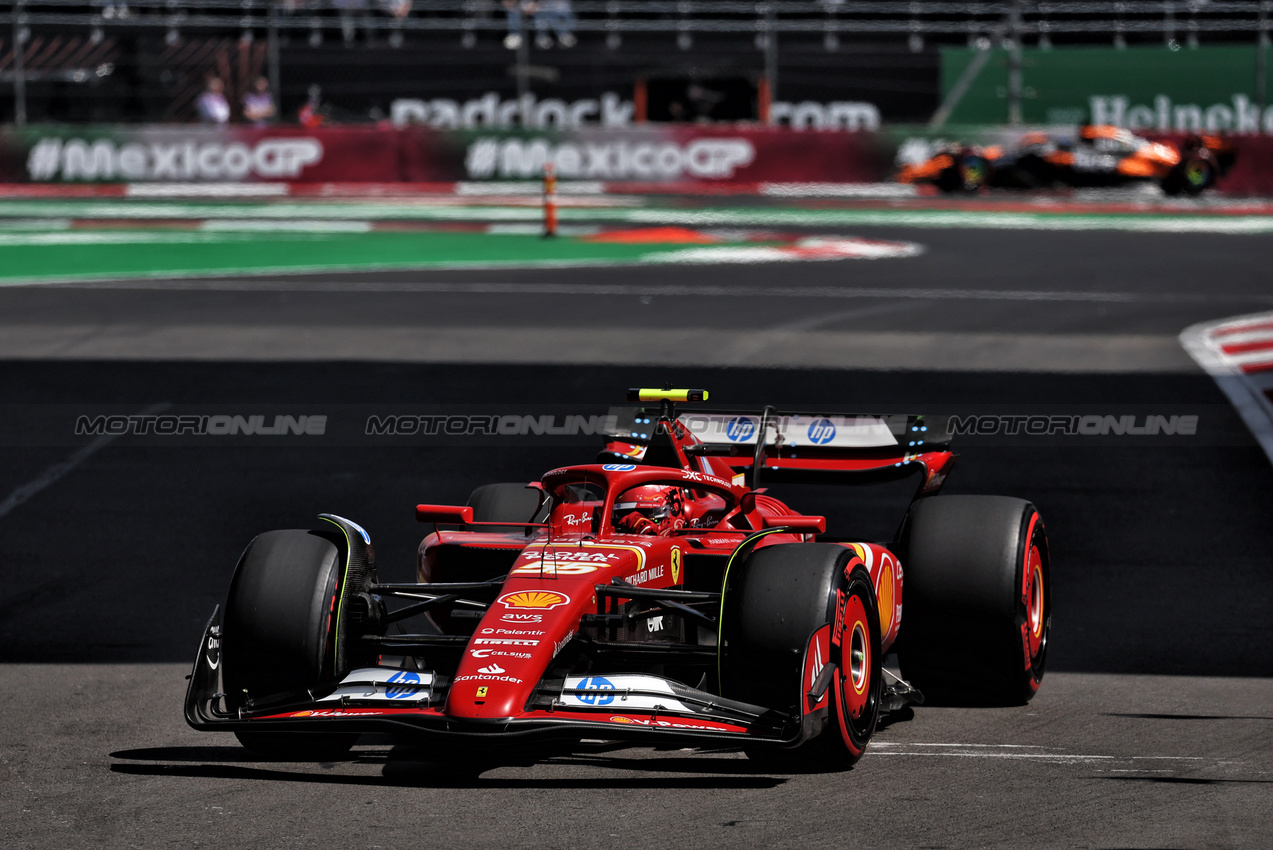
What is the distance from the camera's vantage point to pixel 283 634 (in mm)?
6121

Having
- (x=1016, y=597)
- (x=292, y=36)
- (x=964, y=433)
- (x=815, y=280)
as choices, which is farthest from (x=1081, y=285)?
(x=292, y=36)

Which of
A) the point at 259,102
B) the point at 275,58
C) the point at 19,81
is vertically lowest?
the point at 259,102

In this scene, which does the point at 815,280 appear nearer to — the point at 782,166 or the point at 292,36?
the point at 782,166

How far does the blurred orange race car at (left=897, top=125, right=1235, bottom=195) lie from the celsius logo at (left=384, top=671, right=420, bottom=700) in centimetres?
2881

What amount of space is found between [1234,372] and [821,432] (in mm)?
8396

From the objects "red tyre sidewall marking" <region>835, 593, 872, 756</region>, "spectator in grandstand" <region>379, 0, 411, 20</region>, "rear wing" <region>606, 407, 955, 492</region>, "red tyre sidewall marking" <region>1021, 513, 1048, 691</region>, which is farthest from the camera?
"spectator in grandstand" <region>379, 0, 411, 20</region>

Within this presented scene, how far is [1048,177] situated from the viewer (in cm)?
3334

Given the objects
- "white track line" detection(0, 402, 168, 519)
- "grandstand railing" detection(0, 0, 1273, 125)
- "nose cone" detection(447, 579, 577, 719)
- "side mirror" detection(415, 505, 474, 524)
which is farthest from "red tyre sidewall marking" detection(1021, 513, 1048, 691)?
"grandstand railing" detection(0, 0, 1273, 125)

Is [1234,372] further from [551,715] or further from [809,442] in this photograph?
[551,715]

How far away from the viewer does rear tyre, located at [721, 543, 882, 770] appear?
19.2 ft

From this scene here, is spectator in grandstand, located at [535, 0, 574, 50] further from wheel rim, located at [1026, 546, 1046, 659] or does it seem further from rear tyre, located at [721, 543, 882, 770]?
rear tyre, located at [721, 543, 882, 770]

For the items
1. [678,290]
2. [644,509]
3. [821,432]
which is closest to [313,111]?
[678,290]

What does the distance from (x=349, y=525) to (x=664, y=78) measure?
28.6 metres

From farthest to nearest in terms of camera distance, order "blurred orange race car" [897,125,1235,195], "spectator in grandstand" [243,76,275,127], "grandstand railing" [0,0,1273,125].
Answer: "spectator in grandstand" [243,76,275,127]
"blurred orange race car" [897,125,1235,195]
"grandstand railing" [0,0,1273,125]
